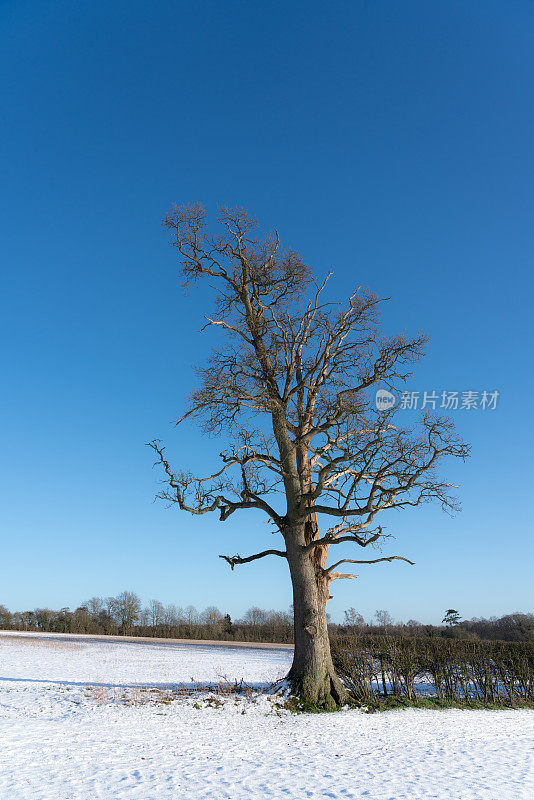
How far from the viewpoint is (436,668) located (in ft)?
51.2

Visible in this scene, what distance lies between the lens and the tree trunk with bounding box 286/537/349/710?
12.3 meters

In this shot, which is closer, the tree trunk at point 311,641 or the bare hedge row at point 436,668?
the tree trunk at point 311,641

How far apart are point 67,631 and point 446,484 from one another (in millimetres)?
64960

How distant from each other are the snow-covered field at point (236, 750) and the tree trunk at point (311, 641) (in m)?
0.67

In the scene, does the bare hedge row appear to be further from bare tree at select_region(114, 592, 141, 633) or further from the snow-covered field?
bare tree at select_region(114, 592, 141, 633)

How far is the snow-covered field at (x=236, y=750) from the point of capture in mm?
6281

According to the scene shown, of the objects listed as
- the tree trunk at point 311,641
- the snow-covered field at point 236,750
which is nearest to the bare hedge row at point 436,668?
the snow-covered field at point 236,750

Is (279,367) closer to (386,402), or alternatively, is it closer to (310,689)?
(386,402)

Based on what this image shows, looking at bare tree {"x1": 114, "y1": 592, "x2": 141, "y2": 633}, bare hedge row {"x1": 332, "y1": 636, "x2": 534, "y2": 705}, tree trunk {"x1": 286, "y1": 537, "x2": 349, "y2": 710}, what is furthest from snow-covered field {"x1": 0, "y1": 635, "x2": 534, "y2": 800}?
bare tree {"x1": 114, "y1": 592, "x2": 141, "y2": 633}

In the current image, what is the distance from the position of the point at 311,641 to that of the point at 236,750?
15.2 ft

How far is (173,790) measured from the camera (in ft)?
19.8

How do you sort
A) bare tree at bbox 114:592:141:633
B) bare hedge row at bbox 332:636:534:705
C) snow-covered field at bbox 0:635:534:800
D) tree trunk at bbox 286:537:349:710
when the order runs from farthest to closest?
bare tree at bbox 114:592:141:633 < bare hedge row at bbox 332:636:534:705 < tree trunk at bbox 286:537:349:710 < snow-covered field at bbox 0:635:534:800

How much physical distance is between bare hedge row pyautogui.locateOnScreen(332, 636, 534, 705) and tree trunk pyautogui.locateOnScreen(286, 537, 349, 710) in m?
1.41

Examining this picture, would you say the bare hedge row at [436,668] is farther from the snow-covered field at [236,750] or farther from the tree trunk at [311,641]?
the tree trunk at [311,641]
